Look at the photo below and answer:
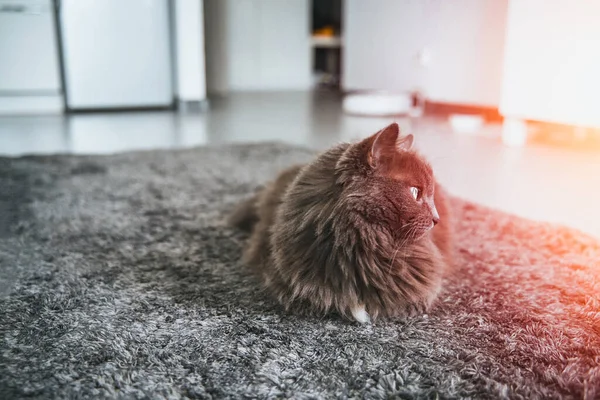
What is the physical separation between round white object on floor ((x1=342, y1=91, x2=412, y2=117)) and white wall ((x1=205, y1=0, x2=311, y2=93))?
10.1 ft

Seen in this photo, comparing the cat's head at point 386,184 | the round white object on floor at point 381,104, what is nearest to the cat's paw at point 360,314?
the cat's head at point 386,184

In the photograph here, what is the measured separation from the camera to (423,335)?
881mm

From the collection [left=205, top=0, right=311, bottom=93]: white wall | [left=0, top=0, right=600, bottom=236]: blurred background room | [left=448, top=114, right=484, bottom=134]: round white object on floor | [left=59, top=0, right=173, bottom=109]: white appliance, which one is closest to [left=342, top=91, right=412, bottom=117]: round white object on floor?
[left=0, top=0, right=600, bottom=236]: blurred background room

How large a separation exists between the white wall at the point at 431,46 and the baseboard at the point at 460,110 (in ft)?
0.39

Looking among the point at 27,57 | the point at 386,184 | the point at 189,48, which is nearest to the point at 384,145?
the point at 386,184

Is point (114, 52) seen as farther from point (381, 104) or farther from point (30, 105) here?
point (381, 104)

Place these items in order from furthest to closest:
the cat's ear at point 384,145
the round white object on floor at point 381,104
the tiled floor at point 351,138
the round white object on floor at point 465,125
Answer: the round white object on floor at point 381,104
the round white object on floor at point 465,125
the tiled floor at point 351,138
the cat's ear at point 384,145

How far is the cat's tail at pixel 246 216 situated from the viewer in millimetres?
1453

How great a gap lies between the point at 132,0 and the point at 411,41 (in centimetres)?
231

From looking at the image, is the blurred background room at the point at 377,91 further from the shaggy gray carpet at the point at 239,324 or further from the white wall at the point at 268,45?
the white wall at the point at 268,45

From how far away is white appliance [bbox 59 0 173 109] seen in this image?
3914 mm

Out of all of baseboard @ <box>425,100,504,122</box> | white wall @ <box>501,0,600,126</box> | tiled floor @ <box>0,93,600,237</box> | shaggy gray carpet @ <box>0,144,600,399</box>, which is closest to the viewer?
shaggy gray carpet @ <box>0,144,600,399</box>

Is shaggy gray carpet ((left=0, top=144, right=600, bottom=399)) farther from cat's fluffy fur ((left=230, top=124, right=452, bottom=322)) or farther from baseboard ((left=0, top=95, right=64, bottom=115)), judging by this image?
baseboard ((left=0, top=95, right=64, bottom=115))

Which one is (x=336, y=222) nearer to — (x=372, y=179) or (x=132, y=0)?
(x=372, y=179)
